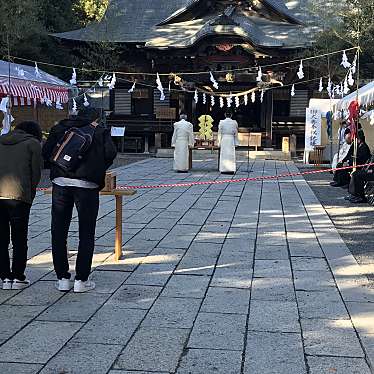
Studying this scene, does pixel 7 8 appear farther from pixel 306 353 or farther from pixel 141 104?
pixel 306 353

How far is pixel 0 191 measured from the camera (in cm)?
441

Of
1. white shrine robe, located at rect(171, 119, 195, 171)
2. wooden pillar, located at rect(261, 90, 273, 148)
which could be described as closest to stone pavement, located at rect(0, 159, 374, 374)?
white shrine robe, located at rect(171, 119, 195, 171)

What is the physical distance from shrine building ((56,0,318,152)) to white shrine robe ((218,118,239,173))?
6.81 m

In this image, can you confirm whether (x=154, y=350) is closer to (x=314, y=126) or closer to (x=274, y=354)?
(x=274, y=354)

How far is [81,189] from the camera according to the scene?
4332 mm

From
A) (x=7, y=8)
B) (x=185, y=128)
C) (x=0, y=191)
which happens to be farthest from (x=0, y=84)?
(x=0, y=191)

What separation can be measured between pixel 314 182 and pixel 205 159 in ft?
24.2

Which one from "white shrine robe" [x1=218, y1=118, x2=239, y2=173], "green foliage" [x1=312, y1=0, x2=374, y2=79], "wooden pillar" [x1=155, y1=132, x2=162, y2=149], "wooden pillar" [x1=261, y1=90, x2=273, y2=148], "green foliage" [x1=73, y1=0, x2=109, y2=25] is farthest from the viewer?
"green foliage" [x1=73, y1=0, x2=109, y2=25]

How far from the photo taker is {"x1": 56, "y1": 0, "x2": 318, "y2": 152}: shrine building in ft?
67.3

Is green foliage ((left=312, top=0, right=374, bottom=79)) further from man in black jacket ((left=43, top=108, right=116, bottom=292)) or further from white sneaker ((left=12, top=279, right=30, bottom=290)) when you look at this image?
white sneaker ((left=12, top=279, right=30, bottom=290))

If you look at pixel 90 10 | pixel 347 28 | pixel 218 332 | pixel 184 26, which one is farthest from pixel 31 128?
pixel 90 10

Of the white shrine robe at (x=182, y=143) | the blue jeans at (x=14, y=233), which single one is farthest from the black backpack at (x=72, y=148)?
the white shrine robe at (x=182, y=143)

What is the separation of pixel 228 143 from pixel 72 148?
10.2 m

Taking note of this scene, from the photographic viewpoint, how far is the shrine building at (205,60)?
20.5m
